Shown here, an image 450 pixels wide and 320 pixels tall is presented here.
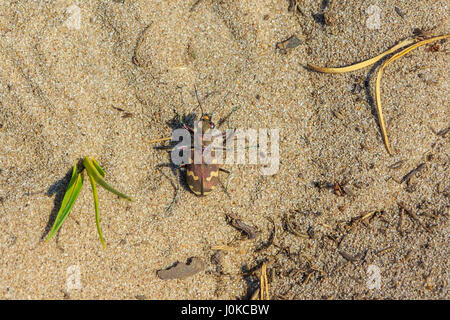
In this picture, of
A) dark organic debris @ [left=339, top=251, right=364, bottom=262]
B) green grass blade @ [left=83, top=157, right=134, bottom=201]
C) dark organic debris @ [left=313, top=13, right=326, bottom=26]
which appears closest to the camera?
green grass blade @ [left=83, top=157, right=134, bottom=201]

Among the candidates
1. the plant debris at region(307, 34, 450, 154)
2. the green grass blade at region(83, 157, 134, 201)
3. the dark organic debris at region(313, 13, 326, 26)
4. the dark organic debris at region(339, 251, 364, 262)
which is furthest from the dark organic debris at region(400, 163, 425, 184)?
the green grass blade at region(83, 157, 134, 201)

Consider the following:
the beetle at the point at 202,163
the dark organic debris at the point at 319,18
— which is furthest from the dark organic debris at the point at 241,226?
the dark organic debris at the point at 319,18

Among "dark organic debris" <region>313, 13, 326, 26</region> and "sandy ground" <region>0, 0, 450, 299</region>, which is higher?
"dark organic debris" <region>313, 13, 326, 26</region>

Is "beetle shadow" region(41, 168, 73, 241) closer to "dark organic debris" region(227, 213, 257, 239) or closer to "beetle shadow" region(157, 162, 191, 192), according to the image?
"beetle shadow" region(157, 162, 191, 192)

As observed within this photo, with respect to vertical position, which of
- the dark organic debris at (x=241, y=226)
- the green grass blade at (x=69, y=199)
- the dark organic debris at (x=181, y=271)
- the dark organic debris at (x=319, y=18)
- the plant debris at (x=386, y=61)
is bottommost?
the dark organic debris at (x=181, y=271)

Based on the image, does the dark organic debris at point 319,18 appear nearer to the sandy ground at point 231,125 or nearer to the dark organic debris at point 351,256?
the sandy ground at point 231,125

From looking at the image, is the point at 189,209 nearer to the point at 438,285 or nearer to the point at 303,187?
the point at 303,187
